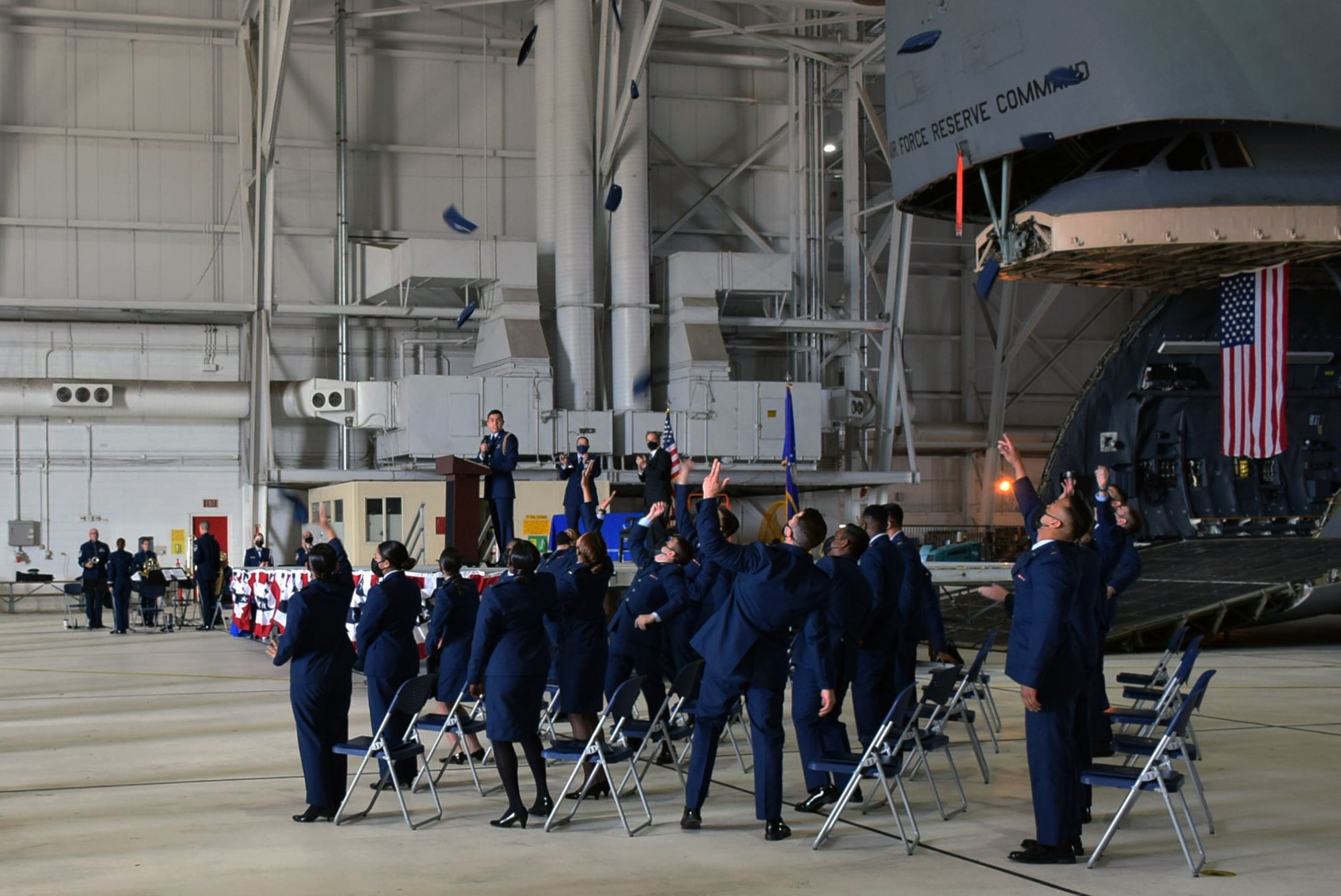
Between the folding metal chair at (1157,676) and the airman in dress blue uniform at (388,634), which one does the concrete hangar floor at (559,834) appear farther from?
the airman in dress blue uniform at (388,634)

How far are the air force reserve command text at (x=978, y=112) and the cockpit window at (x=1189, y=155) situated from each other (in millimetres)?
2565

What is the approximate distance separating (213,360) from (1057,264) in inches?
757

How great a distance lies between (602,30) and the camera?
29.2m

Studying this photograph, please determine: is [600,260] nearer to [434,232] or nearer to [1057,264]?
[434,232]

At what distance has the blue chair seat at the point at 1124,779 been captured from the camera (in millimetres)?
7129

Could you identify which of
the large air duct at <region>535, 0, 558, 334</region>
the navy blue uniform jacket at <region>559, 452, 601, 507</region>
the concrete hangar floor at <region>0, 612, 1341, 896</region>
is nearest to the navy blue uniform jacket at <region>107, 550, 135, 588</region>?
the large air duct at <region>535, 0, 558, 334</region>

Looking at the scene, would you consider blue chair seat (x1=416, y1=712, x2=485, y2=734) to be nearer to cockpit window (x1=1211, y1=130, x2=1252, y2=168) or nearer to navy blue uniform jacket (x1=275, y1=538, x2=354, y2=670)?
navy blue uniform jacket (x1=275, y1=538, x2=354, y2=670)

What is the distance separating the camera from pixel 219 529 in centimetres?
3194

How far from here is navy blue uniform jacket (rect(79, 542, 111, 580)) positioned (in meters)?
25.4

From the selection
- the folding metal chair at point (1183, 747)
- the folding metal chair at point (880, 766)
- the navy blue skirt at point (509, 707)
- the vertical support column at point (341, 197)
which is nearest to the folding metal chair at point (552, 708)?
the navy blue skirt at point (509, 707)

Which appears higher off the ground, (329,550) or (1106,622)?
(329,550)

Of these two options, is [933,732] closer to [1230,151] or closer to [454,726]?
[454,726]

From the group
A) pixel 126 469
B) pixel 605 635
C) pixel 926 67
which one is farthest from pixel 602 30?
pixel 605 635

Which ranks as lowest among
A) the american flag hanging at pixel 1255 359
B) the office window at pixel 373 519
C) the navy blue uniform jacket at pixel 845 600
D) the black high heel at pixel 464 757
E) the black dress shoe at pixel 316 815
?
the black high heel at pixel 464 757
